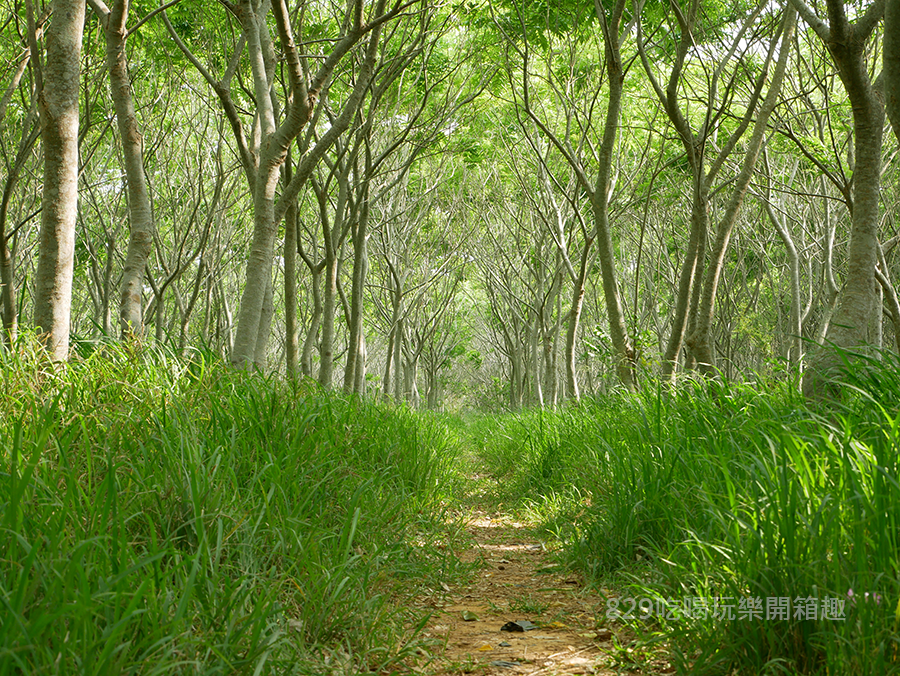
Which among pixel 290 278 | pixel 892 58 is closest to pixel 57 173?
pixel 290 278

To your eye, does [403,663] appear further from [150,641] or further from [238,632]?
[150,641]

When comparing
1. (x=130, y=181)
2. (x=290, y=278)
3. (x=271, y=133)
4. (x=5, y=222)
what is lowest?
(x=290, y=278)

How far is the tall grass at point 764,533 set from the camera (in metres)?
1.54

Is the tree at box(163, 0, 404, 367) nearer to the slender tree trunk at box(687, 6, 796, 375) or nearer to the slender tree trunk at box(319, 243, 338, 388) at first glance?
the slender tree trunk at box(319, 243, 338, 388)

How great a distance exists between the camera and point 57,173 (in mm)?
3289

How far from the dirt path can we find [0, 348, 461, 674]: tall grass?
171mm

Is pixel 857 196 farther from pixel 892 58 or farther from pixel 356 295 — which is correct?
pixel 356 295

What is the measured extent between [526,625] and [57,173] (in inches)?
129

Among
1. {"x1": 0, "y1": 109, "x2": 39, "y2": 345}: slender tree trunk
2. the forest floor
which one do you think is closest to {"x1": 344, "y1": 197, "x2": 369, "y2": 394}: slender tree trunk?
{"x1": 0, "y1": 109, "x2": 39, "y2": 345}: slender tree trunk

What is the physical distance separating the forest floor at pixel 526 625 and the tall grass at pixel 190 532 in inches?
6.7

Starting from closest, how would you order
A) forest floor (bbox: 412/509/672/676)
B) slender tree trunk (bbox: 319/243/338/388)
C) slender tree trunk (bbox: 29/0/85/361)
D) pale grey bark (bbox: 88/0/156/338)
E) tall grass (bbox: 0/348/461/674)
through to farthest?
1. tall grass (bbox: 0/348/461/674)
2. forest floor (bbox: 412/509/672/676)
3. slender tree trunk (bbox: 29/0/85/361)
4. pale grey bark (bbox: 88/0/156/338)
5. slender tree trunk (bbox: 319/243/338/388)

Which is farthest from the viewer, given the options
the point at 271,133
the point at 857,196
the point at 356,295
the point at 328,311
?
the point at 356,295

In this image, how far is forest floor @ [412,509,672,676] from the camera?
78.3 inches

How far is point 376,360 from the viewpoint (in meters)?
39.2
